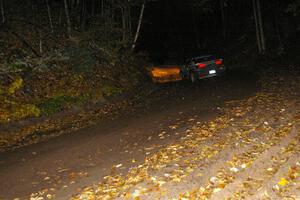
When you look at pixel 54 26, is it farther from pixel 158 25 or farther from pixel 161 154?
pixel 158 25

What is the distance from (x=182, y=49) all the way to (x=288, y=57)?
20588mm

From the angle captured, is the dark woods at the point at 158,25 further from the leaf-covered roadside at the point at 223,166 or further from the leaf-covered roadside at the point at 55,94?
the leaf-covered roadside at the point at 223,166

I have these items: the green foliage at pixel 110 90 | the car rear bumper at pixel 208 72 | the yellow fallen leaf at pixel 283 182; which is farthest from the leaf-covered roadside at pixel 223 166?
the car rear bumper at pixel 208 72

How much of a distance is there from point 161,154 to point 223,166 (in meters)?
1.70

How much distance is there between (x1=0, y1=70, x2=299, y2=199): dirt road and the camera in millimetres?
6070

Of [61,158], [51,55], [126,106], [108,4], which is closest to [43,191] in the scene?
[61,158]

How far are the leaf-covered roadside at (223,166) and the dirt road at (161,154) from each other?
18mm

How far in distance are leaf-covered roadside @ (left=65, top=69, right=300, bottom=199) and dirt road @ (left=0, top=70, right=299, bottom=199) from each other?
0.02 meters

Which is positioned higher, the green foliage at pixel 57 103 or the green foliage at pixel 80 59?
the green foliage at pixel 80 59

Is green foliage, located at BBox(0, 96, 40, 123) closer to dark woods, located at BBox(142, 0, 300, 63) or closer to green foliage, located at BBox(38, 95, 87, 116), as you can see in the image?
green foliage, located at BBox(38, 95, 87, 116)

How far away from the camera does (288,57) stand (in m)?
24.8

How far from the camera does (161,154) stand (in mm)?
7715

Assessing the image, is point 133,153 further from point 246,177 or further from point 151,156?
point 246,177

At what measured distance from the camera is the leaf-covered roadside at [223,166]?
5.50m
